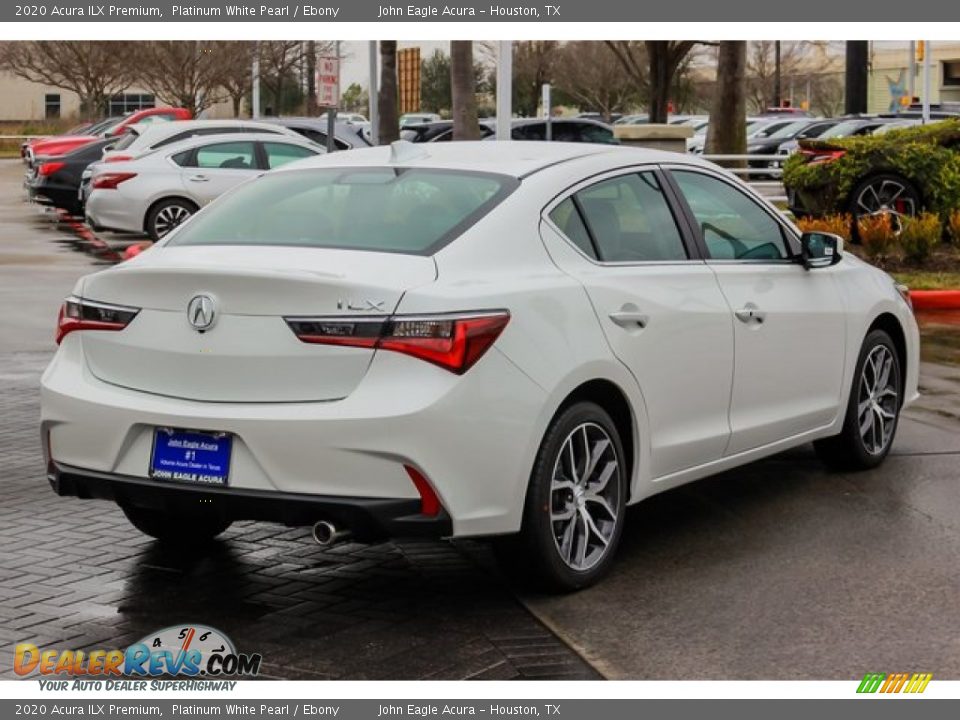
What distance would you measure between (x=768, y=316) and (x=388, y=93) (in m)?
32.4

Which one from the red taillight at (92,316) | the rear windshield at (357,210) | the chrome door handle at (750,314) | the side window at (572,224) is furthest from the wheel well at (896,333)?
the red taillight at (92,316)

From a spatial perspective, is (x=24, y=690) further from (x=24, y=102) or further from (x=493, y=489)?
(x=24, y=102)

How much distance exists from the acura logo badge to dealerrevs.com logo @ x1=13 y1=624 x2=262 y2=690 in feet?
3.43

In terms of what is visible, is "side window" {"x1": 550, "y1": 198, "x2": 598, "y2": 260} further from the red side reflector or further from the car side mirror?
the car side mirror

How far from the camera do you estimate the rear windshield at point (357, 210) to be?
20.2 ft

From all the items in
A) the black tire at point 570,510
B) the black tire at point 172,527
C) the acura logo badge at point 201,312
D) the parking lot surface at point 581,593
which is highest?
the acura logo badge at point 201,312

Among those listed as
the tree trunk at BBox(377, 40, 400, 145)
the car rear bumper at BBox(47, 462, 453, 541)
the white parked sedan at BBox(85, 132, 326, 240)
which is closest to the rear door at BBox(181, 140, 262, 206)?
the white parked sedan at BBox(85, 132, 326, 240)

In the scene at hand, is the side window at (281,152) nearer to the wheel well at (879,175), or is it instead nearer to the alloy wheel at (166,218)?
the alloy wheel at (166,218)

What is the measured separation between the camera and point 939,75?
93.2 m

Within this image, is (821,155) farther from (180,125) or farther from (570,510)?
(570,510)

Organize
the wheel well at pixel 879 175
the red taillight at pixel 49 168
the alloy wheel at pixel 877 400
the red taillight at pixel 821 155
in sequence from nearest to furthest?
the alloy wheel at pixel 877 400 → the wheel well at pixel 879 175 → the red taillight at pixel 821 155 → the red taillight at pixel 49 168

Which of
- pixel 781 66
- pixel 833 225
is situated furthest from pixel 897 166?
pixel 781 66

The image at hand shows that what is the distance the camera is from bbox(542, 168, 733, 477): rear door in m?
6.43

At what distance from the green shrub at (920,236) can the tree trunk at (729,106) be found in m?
12.7
